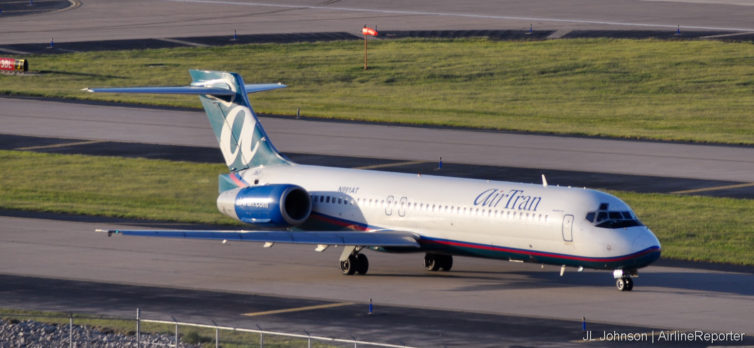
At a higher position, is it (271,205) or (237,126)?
(237,126)

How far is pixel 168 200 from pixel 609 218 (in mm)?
23813

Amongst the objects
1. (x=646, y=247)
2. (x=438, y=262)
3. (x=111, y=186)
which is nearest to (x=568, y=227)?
(x=646, y=247)

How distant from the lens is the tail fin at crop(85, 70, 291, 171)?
48.0 metres

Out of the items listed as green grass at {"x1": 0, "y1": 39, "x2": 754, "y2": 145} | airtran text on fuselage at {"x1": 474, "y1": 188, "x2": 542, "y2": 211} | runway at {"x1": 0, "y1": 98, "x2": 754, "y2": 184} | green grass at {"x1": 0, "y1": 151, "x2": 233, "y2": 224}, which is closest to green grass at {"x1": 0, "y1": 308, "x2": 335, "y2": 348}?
airtran text on fuselage at {"x1": 474, "y1": 188, "x2": 542, "y2": 211}

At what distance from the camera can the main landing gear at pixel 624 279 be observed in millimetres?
39969

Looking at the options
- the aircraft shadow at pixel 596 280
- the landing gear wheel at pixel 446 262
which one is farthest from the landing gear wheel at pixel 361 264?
the landing gear wheel at pixel 446 262

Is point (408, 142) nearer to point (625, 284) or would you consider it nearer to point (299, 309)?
point (625, 284)

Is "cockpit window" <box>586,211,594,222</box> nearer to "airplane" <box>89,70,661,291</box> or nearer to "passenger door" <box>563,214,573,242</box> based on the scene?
"airplane" <box>89,70,661,291</box>

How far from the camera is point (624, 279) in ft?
132

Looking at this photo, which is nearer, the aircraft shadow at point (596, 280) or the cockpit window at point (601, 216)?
the cockpit window at point (601, 216)

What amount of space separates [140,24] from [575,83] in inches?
1650

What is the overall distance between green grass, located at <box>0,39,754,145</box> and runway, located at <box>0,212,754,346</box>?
31510mm

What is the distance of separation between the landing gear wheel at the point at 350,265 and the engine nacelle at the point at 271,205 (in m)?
2.35

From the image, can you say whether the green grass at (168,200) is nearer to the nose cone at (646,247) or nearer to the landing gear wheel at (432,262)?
the nose cone at (646,247)
